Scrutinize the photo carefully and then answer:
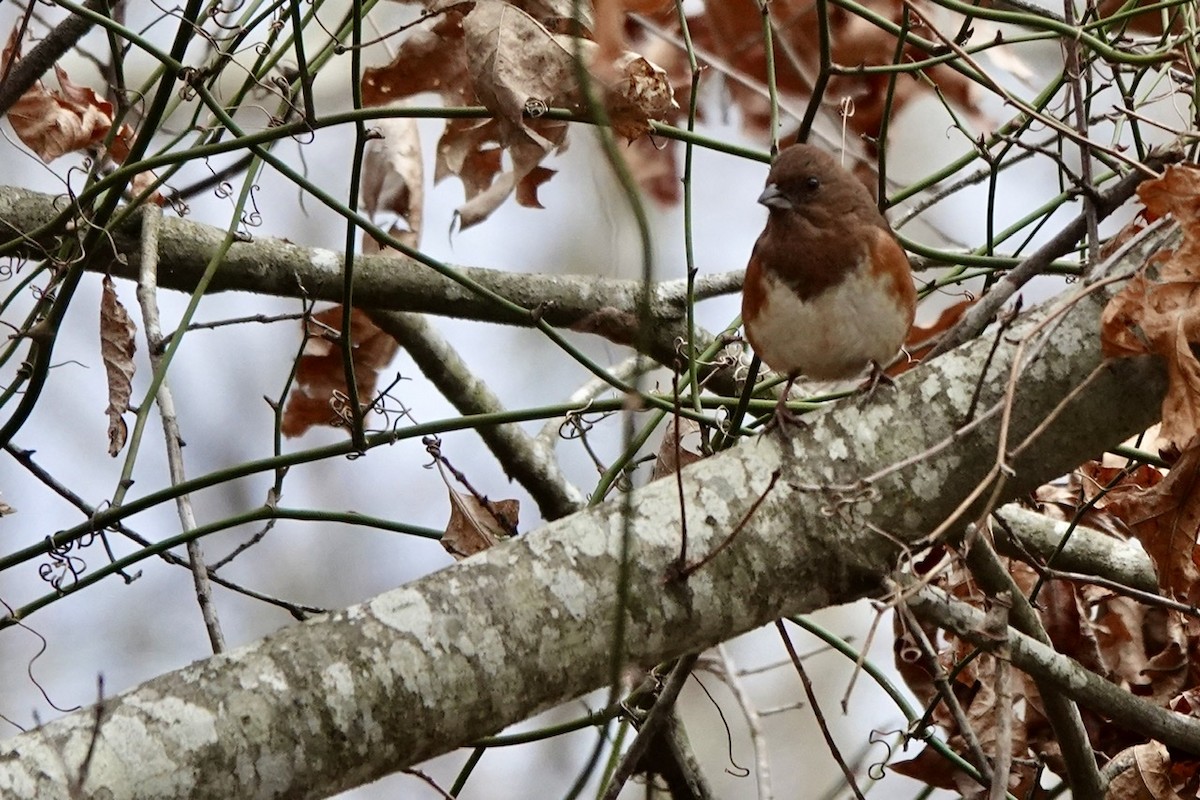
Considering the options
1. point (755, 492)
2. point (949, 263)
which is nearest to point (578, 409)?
point (755, 492)

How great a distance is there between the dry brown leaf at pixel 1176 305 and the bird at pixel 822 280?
0.62 metres

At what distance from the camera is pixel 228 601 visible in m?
5.43

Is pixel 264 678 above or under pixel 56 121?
under

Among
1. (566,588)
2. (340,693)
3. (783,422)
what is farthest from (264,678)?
(783,422)

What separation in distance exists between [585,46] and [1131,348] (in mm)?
763

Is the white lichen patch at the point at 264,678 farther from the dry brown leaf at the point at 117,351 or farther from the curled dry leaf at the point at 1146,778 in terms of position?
the curled dry leaf at the point at 1146,778

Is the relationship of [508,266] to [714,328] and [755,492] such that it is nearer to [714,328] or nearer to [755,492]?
[714,328]

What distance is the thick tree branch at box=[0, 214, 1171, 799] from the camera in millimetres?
1321

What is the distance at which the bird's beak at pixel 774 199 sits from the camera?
2338 mm

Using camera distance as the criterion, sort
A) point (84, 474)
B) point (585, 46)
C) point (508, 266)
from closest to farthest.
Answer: point (585, 46), point (84, 474), point (508, 266)

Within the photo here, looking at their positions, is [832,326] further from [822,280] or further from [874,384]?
[874,384]

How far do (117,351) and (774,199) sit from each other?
45.1 inches

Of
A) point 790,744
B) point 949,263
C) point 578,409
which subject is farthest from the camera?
point 790,744

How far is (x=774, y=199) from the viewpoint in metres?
2.35
